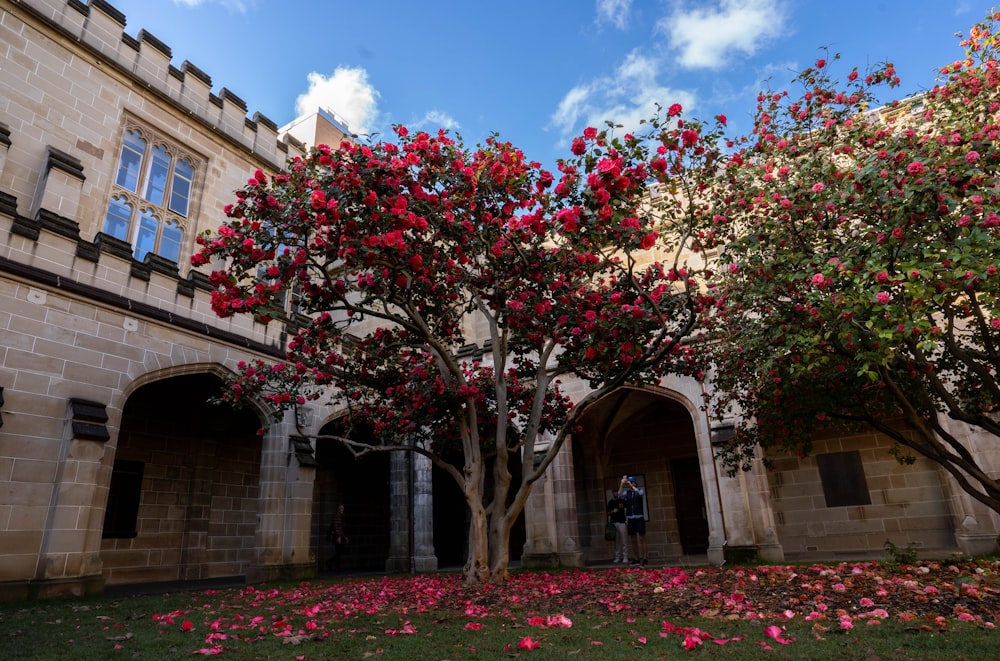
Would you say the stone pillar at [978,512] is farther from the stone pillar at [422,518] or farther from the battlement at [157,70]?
the battlement at [157,70]

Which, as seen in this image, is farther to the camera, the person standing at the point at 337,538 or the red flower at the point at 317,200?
the person standing at the point at 337,538

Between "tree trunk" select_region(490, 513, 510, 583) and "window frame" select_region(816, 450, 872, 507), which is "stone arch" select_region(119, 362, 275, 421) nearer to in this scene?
"tree trunk" select_region(490, 513, 510, 583)

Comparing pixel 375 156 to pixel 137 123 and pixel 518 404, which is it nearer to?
pixel 518 404

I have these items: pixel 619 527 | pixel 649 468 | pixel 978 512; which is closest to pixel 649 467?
pixel 649 468

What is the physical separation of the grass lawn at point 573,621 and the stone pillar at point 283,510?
3622 mm

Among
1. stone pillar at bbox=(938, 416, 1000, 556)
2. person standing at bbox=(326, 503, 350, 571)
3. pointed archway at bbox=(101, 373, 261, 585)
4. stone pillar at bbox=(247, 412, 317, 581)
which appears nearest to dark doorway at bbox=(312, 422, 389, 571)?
person standing at bbox=(326, 503, 350, 571)

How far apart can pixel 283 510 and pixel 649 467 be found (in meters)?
10.0

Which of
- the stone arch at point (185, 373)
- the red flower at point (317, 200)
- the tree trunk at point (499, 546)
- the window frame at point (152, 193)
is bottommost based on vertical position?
the tree trunk at point (499, 546)

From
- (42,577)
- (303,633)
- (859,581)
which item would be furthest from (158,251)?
(859,581)

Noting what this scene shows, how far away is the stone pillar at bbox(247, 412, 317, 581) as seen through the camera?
11719mm

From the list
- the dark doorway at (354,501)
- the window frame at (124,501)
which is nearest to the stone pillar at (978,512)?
the dark doorway at (354,501)

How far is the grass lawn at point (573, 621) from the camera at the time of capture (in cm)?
398

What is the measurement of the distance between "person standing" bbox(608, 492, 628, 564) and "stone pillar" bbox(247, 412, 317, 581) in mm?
6912

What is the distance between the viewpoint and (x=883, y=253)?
20.4ft
